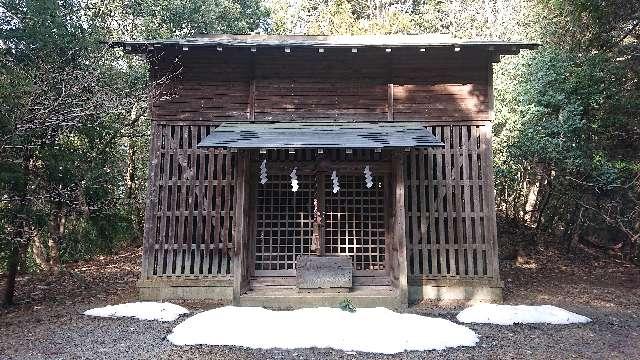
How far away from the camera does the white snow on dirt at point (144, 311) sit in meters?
7.64

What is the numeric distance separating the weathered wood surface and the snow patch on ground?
1481mm

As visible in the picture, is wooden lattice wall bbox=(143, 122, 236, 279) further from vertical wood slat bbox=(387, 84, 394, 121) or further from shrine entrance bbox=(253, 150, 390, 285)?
vertical wood slat bbox=(387, 84, 394, 121)

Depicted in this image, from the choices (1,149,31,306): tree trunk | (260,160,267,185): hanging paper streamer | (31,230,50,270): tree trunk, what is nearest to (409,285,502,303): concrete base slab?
(260,160,267,185): hanging paper streamer

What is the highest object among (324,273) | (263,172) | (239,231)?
(263,172)

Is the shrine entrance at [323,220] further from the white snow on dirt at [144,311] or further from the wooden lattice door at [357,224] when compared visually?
the white snow on dirt at [144,311]

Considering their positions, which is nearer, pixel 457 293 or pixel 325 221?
pixel 457 293

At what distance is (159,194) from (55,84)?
312 centimetres

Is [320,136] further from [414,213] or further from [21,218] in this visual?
[21,218]

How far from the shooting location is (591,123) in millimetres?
11727

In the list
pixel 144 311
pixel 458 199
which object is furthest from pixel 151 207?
pixel 458 199

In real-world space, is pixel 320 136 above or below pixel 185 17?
below

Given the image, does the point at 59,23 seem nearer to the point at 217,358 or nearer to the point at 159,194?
the point at 159,194

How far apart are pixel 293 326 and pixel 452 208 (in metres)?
4.33

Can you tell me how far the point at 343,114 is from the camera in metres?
9.30
